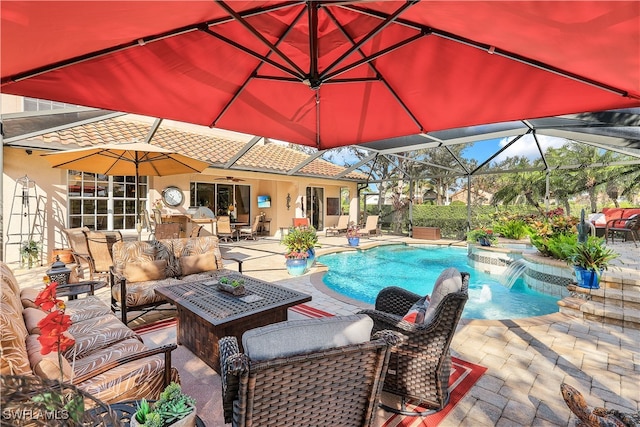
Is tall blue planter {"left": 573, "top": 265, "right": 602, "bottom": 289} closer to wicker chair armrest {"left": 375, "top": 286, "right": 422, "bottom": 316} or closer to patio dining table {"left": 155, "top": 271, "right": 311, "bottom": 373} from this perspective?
wicker chair armrest {"left": 375, "top": 286, "right": 422, "bottom": 316}

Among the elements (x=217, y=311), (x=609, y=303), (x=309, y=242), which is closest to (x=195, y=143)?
(x=309, y=242)

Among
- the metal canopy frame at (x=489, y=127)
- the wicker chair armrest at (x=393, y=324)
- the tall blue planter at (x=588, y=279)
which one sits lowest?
the tall blue planter at (x=588, y=279)

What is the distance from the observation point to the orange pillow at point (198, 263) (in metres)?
4.68

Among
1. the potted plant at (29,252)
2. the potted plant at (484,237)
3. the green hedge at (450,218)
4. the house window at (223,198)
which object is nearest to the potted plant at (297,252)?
the potted plant at (29,252)

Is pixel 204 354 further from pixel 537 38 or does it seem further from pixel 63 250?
pixel 63 250

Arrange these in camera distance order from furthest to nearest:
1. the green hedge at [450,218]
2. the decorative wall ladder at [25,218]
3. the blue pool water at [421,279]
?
the green hedge at [450,218], the decorative wall ladder at [25,218], the blue pool water at [421,279]

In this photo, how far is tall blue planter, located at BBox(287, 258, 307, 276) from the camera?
252 inches

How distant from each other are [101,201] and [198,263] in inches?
233

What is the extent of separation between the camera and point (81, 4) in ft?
4.68

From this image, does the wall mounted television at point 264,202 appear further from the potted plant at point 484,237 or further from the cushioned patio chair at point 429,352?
the cushioned patio chair at point 429,352

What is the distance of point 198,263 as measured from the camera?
4.78m

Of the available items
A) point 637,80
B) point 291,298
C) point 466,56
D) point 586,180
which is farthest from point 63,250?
point 586,180

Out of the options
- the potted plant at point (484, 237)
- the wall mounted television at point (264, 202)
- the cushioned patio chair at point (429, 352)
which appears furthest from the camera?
the wall mounted television at point (264, 202)

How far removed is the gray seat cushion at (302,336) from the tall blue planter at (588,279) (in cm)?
502
